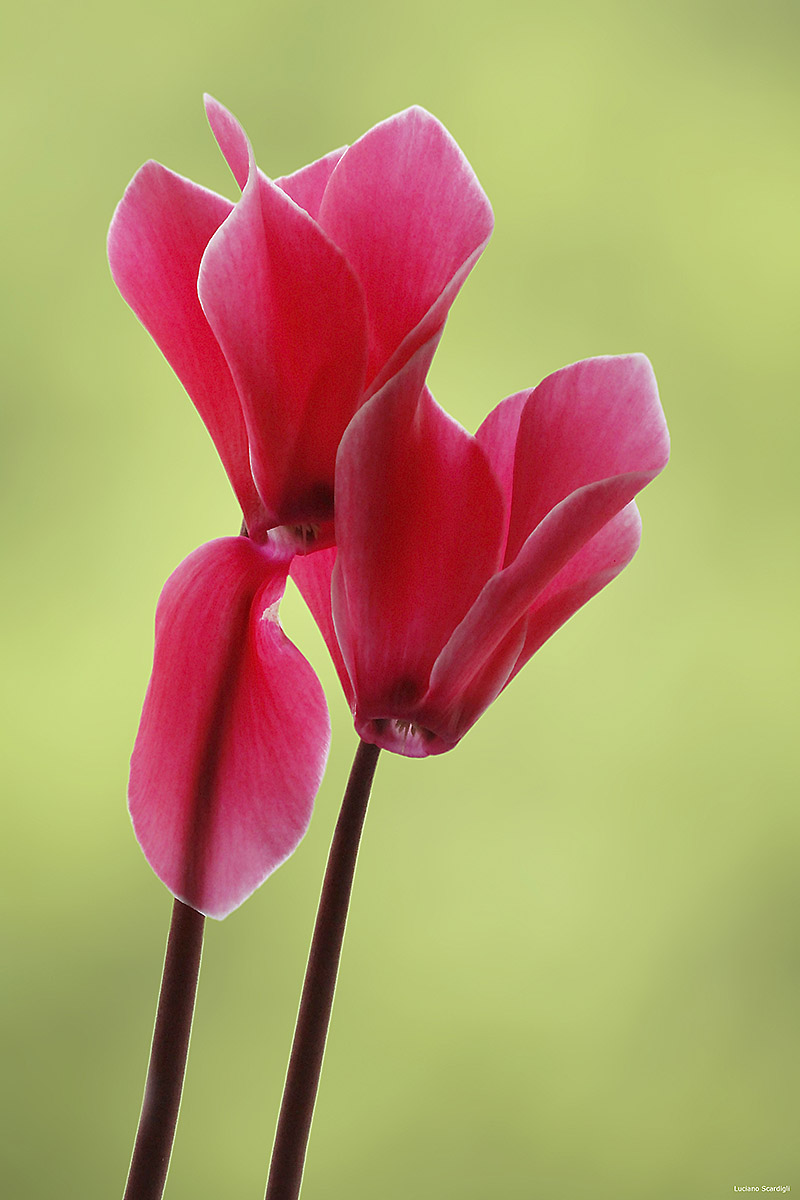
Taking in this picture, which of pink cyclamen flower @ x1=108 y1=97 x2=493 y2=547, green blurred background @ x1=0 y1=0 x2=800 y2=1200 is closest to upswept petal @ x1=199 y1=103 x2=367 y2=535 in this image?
pink cyclamen flower @ x1=108 y1=97 x2=493 y2=547

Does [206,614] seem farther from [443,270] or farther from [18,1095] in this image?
[18,1095]

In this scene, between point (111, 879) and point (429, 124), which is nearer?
point (429, 124)

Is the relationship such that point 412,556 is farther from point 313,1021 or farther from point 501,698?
point 501,698

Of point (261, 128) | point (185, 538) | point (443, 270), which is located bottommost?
point (443, 270)

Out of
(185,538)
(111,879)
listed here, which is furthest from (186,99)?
(111,879)

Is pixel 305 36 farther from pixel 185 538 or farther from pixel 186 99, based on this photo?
pixel 185 538

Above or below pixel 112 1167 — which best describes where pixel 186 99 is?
above

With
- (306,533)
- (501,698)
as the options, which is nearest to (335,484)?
(306,533)
